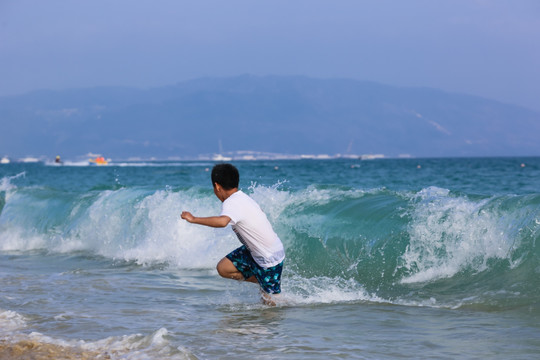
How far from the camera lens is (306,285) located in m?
8.34

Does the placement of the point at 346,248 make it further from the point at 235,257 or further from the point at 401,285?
the point at 235,257

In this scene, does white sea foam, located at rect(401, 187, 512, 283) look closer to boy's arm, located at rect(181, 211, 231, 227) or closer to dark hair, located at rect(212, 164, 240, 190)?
dark hair, located at rect(212, 164, 240, 190)

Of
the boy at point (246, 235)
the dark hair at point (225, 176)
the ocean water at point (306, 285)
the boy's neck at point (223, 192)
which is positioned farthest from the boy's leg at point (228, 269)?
the dark hair at point (225, 176)

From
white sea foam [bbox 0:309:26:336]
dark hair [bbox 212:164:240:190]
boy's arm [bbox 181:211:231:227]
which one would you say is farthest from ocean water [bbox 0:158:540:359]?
dark hair [bbox 212:164:240:190]

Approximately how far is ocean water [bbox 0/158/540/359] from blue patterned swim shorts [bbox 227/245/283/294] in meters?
0.32

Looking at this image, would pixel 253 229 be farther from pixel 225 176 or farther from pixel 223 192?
pixel 225 176

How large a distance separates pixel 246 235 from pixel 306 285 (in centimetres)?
215

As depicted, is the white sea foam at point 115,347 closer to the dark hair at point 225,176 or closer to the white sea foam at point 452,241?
the dark hair at point 225,176

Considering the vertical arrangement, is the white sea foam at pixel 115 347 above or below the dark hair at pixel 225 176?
below

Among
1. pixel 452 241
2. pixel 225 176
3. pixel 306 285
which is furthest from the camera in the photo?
pixel 452 241

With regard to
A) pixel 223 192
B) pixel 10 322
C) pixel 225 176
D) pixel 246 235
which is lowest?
pixel 10 322

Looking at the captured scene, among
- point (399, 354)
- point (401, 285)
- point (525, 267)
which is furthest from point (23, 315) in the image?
point (525, 267)

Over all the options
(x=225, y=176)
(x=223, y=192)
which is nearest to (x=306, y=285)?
(x=223, y=192)

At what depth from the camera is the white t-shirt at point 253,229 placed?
6.29 m
